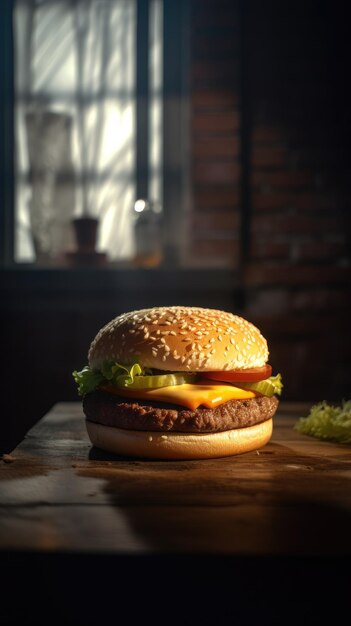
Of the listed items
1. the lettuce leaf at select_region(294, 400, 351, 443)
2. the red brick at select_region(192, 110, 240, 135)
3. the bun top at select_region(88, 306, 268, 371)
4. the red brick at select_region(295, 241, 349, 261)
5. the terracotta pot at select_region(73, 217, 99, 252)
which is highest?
the red brick at select_region(192, 110, 240, 135)

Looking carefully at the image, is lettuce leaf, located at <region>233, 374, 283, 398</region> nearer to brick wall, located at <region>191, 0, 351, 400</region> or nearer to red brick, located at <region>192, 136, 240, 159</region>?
brick wall, located at <region>191, 0, 351, 400</region>

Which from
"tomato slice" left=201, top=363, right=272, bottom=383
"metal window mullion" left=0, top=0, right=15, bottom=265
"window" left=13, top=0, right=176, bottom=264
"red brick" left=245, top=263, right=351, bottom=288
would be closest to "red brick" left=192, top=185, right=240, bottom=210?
"window" left=13, top=0, right=176, bottom=264

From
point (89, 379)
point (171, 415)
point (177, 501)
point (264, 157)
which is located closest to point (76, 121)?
point (264, 157)

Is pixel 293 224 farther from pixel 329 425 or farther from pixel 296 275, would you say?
pixel 329 425

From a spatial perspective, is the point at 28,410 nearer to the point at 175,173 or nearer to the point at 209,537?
the point at 175,173

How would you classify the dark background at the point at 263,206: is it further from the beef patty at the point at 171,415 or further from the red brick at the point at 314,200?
the beef patty at the point at 171,415
